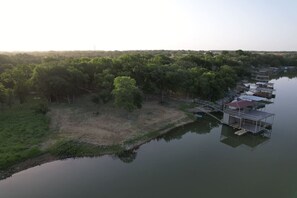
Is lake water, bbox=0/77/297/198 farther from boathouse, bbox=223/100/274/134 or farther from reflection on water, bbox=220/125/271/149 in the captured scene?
boathouse, bbox=223/100/274/134

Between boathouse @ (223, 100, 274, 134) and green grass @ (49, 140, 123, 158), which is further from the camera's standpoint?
boathouse @ (223, 100, 274, 134)

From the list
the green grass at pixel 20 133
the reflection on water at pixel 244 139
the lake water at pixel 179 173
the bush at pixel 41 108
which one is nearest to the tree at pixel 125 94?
the lake water at pixel 179 173

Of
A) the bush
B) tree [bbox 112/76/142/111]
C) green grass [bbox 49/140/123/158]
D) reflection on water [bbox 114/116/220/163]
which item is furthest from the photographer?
the bush

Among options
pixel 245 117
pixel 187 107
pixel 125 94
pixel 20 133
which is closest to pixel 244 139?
pixel 245 117

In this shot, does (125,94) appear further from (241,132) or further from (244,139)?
(244,139)

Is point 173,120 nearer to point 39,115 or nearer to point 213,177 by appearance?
point 213,177

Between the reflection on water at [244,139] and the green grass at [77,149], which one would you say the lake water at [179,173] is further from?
the green grass at [77,149]

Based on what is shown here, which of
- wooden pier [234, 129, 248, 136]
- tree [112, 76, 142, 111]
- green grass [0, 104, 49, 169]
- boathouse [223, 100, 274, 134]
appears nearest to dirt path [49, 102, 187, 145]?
green grass [0, 104, 49, 169]
